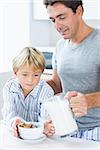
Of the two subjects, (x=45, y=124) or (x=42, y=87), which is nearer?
(x=45, y=124)

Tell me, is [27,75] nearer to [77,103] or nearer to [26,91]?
[26,91]

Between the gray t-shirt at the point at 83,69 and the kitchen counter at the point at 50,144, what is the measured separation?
0.27 metres

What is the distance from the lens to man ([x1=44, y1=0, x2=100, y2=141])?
1.34 m

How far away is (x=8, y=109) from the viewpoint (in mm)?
1299

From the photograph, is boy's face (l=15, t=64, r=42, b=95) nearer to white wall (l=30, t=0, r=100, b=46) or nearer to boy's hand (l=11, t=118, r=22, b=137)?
boy's hand (l=11, t=118, r=22, b=137)

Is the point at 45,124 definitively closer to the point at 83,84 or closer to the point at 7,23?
the point at 83,84

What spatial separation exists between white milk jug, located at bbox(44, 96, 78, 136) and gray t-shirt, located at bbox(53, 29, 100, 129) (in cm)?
31

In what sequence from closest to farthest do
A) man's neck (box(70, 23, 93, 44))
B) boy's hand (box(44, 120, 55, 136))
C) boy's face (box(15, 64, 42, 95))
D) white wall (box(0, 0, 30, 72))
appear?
boy's hand (box(44, 120, 55, 136))
boy's face (box(15, 64, 42, 95))
man's neck (box(70, 23, 93, 44))
white wall (box(0, 0, 30, 72))

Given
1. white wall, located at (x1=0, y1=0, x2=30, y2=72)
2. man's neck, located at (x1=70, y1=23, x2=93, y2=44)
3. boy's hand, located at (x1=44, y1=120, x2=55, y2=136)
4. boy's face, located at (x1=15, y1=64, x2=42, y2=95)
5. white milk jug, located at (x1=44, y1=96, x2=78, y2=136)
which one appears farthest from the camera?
white wall, located at (x1=0, y1=0, x2=30, y2=72)

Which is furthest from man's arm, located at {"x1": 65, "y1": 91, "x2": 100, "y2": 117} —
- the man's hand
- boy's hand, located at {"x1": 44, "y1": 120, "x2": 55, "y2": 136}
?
boy's hand, located at {"x1": 44, "y1": 120, "x2": 55, "y2": 136}

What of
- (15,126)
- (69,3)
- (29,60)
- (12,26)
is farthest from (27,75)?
(12,26)

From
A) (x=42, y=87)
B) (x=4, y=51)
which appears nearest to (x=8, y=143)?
(x=42, y=87)

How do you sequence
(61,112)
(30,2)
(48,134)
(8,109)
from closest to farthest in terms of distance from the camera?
(61,112), (48,134), (8,109), (30,2)

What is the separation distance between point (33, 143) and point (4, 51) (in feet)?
6.50
